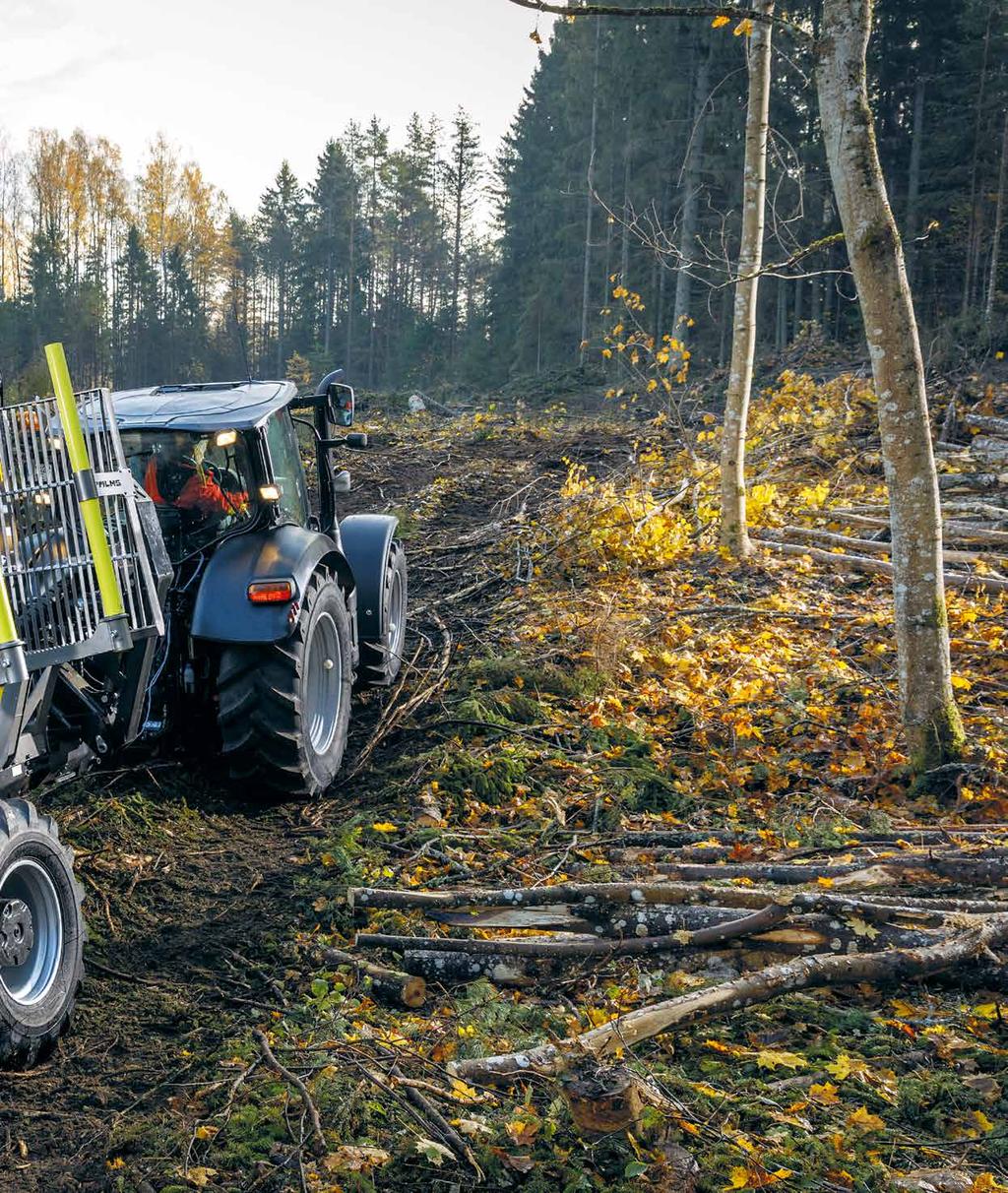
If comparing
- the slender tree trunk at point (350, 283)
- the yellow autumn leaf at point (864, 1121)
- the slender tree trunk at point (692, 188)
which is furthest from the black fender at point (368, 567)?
the slender tree trunk at point (350, 283)

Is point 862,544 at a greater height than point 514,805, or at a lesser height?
greater

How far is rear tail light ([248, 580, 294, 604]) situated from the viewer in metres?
5.25

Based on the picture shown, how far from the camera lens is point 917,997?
3.58 m

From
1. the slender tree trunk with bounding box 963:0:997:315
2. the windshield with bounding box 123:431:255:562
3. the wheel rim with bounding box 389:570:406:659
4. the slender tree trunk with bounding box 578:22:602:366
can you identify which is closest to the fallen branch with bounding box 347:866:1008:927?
the windshield with bounding box 123:431:255:562

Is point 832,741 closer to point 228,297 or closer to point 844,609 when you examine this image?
point 844,609

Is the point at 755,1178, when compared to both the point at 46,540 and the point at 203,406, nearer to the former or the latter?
the point at 46,540

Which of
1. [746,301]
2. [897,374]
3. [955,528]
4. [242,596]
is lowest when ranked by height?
[955,528]

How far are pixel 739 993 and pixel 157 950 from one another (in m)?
2.34

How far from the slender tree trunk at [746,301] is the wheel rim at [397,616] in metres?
3.51

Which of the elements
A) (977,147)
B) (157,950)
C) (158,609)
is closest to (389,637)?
(158,609)

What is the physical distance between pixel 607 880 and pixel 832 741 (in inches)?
103

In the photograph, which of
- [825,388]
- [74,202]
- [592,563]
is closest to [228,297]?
[74,202]

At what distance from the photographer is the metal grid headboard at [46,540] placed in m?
3.72

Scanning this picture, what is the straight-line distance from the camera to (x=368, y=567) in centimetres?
752
